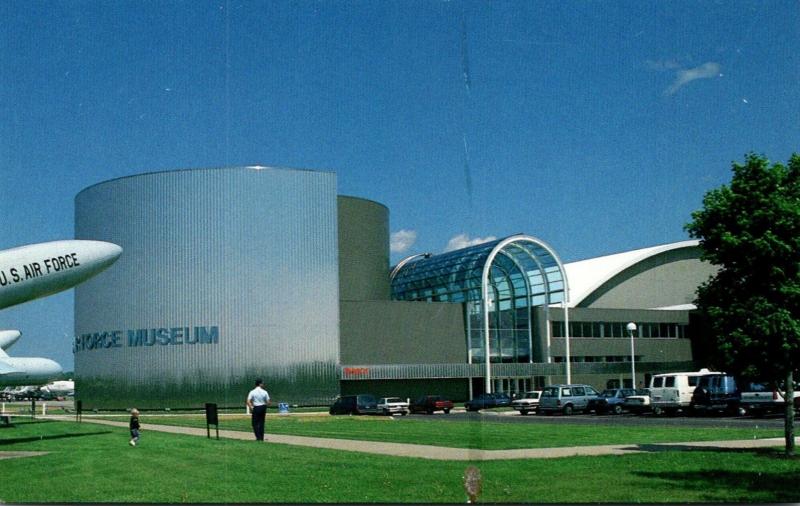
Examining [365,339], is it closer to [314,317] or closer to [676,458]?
[314,317]

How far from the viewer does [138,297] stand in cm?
6322

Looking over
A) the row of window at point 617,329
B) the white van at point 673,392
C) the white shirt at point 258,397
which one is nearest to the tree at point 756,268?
the white shirt at point 258,397

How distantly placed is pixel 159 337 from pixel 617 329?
118ft

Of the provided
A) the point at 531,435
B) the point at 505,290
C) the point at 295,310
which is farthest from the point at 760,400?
the point at 505,290

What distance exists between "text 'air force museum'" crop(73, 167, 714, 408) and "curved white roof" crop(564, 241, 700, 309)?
154 inches

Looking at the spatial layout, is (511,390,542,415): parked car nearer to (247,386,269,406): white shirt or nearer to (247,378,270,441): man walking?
(247,378,270,441): man walking

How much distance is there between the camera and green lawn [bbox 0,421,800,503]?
13.6 m

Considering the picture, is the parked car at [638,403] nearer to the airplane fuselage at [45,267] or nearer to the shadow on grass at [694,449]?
the shadow on grass at [694,449]

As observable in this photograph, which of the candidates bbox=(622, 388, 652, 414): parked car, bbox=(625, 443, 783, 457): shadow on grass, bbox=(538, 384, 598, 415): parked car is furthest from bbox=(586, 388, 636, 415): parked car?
bbox=(625, 443, 783, 457): shadow on grass

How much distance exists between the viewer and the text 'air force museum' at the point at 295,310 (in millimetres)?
61719

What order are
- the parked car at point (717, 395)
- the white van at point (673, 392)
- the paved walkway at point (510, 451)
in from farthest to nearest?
the white van at point (673, 392), the parked car at point (717, 395), the paved walkway at point (510, 451)

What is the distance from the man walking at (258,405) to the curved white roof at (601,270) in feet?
182

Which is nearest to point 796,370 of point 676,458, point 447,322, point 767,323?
point 767,323

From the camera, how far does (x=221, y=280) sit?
2431 inches
